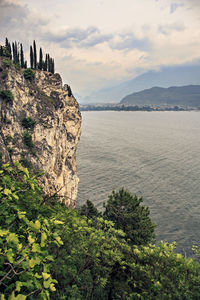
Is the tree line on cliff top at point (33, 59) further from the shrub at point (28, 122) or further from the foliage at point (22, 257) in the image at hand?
the foliage at point (22, 257)

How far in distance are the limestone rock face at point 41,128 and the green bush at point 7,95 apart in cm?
23

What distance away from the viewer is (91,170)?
6506 centimetres

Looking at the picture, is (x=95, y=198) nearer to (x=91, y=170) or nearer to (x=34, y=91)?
(x=91, y=170)

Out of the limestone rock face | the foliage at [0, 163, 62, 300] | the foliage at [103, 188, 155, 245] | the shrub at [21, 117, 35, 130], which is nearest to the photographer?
the foliage at [0, 163, 62, 300]

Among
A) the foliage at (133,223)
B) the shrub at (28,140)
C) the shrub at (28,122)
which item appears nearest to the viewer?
the foliage at (133,223)

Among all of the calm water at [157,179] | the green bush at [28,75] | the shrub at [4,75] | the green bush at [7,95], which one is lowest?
the calm water at [157,179]

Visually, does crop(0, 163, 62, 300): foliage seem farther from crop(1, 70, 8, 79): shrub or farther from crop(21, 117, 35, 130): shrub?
crop(1, 70, 8, 79): shrub

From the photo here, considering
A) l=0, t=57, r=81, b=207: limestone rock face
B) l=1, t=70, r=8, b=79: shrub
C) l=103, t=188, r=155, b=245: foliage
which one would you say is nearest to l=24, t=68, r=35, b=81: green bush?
l=0, t=57, r=81, b=207: limestone rock face

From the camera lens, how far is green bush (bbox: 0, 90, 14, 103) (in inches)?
1151

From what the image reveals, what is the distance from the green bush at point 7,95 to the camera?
95.9 ft

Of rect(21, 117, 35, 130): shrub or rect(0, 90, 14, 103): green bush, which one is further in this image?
rect(21, 117, 35, 130): shrub

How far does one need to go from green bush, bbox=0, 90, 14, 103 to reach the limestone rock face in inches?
9.0

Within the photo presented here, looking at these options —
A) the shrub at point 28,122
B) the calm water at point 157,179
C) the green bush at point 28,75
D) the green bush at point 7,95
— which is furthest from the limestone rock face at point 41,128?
the calm water at point 157,179

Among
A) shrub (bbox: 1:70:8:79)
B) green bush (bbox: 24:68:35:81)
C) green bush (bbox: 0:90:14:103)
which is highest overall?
green bush (bbox: 24:68:35:81)
